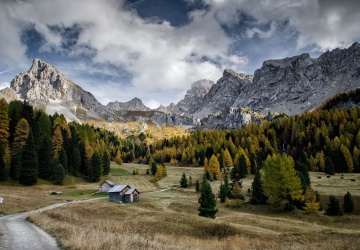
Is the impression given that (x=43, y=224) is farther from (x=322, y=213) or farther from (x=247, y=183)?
(x=247, y=183)

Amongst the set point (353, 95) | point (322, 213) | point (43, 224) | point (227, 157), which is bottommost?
point (322, 213)

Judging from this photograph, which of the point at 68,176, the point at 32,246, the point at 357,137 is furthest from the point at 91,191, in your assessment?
the point at 357,137

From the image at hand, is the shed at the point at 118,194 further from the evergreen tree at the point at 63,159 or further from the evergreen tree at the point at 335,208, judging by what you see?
the evergreen tree at the point at 335,208

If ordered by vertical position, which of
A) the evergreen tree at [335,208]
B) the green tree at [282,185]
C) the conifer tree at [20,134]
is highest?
the conifer tree at [20,134]

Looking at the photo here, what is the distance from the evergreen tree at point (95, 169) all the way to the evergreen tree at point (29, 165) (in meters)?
23.6

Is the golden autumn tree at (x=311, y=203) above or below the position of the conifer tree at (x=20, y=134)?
below

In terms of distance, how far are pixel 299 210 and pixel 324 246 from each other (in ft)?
135

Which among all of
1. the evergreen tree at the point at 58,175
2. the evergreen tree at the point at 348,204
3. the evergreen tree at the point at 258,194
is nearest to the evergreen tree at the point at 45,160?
the evergreen tree at the point at 58,175

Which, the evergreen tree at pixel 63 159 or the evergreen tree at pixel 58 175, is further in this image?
the evergreen tree at pixel 63 159

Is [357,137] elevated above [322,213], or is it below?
above

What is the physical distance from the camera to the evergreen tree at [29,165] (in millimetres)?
68875

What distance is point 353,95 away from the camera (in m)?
199

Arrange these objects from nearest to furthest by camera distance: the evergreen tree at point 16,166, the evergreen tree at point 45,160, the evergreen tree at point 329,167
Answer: the evergreen tree at point 16,166, the evergreen tree at point 45,160, the evergreen tree at point 329,167

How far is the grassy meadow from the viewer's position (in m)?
17.6
